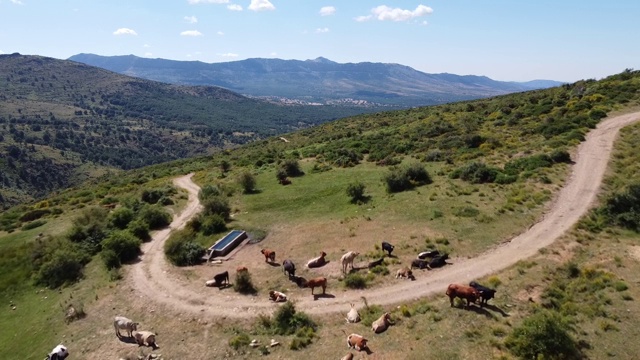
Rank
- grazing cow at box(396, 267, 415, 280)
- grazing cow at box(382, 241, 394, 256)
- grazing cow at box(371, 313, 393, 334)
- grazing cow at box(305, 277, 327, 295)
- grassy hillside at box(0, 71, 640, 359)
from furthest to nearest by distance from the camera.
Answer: grazing cow at box(382, 241, 394, 256) < grazing cow at box(396, 267, 415, 280) < grazing cow at box(305, 277, 327, 295) < grazing cow at box(371, 313, 393, 334) < grassy hillside at box(0, 71, 640, 359)

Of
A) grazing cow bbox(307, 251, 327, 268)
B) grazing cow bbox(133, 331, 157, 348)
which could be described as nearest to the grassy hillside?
grazing cow bbox(133, 331, 157, 348)

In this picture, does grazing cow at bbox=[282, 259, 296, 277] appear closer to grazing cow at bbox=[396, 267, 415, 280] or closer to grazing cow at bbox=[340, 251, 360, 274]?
grazing cow at bbox=[340, 251, 360, 274]

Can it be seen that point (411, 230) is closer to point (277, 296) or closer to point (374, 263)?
point (374, 263)

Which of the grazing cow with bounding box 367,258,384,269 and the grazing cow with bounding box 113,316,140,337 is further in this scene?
the grazing cow with bounding box 367,258,384,269

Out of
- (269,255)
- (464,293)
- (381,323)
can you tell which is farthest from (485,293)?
(269,255)

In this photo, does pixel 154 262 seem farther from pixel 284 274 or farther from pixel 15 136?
pixel 15 136

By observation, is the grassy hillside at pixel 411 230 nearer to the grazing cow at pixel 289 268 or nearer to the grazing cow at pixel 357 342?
the grazing cow at pixel 357 342
